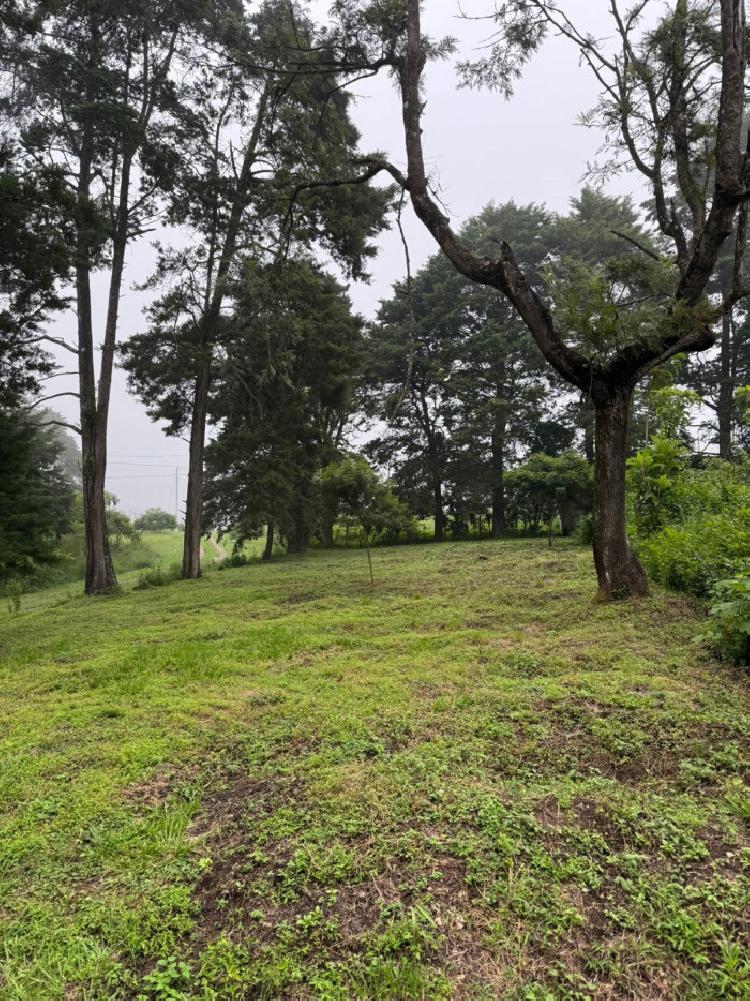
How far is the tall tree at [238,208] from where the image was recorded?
8906 mm

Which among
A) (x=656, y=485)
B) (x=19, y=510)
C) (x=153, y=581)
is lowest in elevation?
(x=153, y=581)

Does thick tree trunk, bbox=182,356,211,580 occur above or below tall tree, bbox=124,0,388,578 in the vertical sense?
below

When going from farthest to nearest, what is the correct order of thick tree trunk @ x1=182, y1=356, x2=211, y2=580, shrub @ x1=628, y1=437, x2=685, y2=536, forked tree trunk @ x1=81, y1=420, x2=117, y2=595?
1. thick tree trunk @ x1=182, y1=356, x2=211, y2=580
2. forked tree trunk @ x1=81, y1=420, x2=117, y2=595
3. shrub @ x1=628, y1=437, x2=685, y2=536

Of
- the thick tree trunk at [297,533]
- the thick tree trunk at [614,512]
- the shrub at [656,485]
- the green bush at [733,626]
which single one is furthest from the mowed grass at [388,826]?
the thick tree trunk at [297,533]

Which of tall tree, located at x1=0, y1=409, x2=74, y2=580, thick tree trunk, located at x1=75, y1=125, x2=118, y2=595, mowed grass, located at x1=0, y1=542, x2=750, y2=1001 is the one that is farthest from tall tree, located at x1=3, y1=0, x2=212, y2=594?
mowed grass, located at x1=0, y1=542, x2=750, y2=1001

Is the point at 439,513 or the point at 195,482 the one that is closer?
the point at 195,482

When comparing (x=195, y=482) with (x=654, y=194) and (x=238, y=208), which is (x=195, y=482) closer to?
(x=238, y=208)

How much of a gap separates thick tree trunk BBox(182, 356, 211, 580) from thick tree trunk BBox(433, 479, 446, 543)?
11165 mm

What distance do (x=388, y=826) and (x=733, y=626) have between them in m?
2.86

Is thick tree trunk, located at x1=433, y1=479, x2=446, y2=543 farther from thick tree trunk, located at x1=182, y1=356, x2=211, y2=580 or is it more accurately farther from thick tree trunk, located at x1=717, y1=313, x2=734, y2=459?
thick tree trunk, located at x1=182, y1=356, x2=211, y2=580

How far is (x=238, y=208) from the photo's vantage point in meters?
11.0

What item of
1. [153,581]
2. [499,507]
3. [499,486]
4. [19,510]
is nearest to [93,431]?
[153,581]

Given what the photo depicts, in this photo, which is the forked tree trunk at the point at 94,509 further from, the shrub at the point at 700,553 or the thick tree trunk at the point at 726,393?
the thick tree trunk at the point at 726,393

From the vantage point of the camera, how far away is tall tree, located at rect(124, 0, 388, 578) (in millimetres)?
8906
